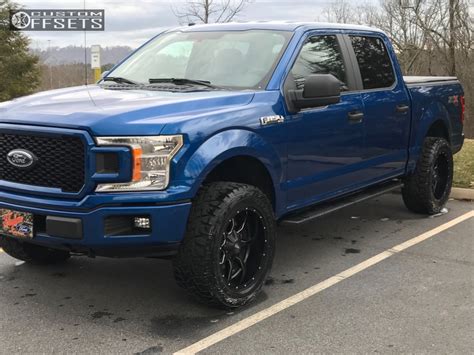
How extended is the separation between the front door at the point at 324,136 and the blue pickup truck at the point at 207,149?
0.04 ft

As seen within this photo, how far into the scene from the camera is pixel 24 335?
11.6ft

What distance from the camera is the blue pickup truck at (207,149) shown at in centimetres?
336

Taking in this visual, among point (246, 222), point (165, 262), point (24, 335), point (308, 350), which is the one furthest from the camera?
point (165, 262)

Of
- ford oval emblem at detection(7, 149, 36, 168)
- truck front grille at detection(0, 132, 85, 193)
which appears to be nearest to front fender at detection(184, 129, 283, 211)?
truck front grille at detection(0, 132, 85, 193)

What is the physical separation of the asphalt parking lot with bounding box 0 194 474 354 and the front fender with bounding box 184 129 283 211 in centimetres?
85

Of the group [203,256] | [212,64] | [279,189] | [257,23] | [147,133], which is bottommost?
[203,256]

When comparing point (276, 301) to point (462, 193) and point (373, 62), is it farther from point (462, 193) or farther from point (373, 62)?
point (462, 193)

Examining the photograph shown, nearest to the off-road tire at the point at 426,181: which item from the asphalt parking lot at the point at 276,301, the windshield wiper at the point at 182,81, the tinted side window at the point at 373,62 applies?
the asphalt parking lot at the point at 276,301

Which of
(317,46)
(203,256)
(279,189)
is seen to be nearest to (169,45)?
(317,46)

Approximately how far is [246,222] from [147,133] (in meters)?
1.04

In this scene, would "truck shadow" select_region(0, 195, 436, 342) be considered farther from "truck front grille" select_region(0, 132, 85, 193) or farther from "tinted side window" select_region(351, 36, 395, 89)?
"tinted side window" select_region(351, 36, 395, 89)

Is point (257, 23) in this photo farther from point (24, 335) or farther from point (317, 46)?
point (24, 335)

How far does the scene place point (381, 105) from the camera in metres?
5.41

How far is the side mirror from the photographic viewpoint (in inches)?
166
